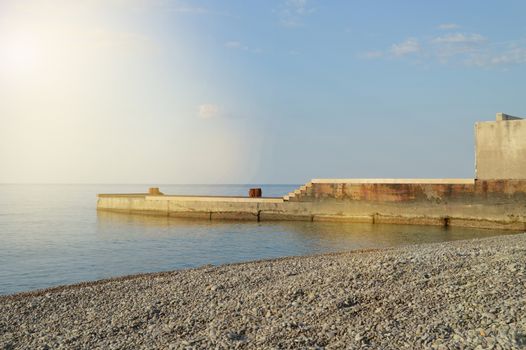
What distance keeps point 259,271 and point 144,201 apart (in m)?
35.2

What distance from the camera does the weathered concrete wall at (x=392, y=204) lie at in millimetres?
27905

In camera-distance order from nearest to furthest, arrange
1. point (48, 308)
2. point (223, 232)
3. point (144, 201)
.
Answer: point (48, 308), point (223, 232), point (144, 201)

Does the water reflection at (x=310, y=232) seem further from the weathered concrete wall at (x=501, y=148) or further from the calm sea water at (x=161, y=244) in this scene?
the weathered concrete wall at (x=501, y=148)

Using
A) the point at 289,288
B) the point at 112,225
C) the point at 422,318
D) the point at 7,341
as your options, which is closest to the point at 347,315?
the point at 422,318

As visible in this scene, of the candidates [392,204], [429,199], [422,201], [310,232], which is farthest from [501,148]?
[310,232]

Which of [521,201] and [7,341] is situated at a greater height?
[521,201]

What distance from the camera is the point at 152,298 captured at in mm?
9609

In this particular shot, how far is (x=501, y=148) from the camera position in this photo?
28.6 meters

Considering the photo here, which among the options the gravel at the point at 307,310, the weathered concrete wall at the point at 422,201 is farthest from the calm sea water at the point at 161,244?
the gravel at the point at 307,310

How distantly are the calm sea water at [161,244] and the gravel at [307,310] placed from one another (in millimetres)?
6501

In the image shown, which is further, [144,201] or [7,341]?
[144,201]

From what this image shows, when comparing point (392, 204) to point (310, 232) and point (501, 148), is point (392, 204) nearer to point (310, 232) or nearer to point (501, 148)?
point (310, 232)

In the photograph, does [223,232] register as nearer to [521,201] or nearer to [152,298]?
[521,201]

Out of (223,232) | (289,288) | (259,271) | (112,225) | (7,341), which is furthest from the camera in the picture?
(112,225)
